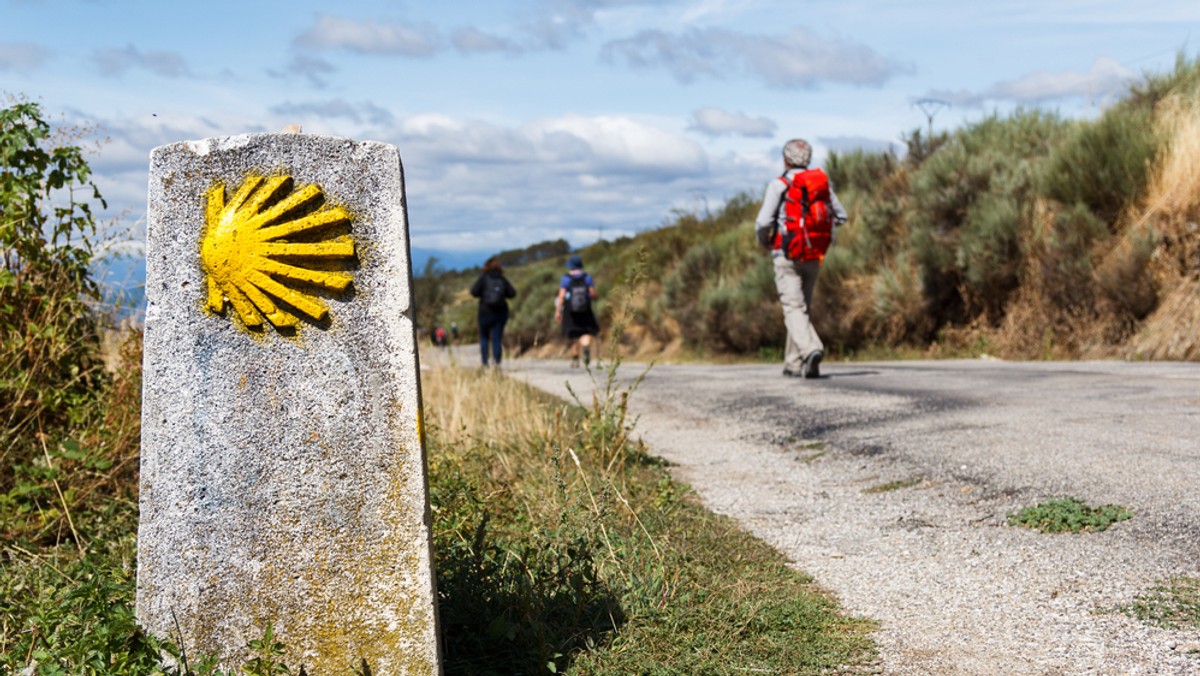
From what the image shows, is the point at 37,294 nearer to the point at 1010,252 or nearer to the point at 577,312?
the point at 577,312

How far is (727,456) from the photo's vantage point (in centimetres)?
754

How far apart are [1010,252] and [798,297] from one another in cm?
568

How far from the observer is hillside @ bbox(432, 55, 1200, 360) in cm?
1303

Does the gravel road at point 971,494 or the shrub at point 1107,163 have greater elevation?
the shrub at point 1107,163

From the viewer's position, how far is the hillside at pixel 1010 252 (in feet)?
42.8

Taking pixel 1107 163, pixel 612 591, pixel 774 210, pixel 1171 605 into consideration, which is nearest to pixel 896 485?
pixel 1171 605

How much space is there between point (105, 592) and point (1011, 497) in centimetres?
411

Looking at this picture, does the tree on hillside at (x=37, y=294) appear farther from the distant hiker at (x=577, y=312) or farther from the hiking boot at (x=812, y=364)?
the distant hiker at (x=577, y=312)

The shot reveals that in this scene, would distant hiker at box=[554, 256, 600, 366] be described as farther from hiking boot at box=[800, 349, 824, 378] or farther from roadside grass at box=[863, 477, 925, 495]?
roadside grass at box=[863, 477, 925, 495]

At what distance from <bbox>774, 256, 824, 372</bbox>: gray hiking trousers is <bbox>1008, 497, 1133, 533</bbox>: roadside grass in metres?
5.73

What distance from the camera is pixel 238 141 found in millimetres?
3100

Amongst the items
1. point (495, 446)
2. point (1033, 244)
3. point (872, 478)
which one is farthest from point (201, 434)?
point (1033, 244)

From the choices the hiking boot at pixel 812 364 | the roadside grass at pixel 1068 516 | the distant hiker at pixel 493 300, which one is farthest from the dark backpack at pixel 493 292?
the roadside grass at pixel 1068 516

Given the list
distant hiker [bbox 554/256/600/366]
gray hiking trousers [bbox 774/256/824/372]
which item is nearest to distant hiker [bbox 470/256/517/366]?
distant hiker [bbox 554/256/600/366]
